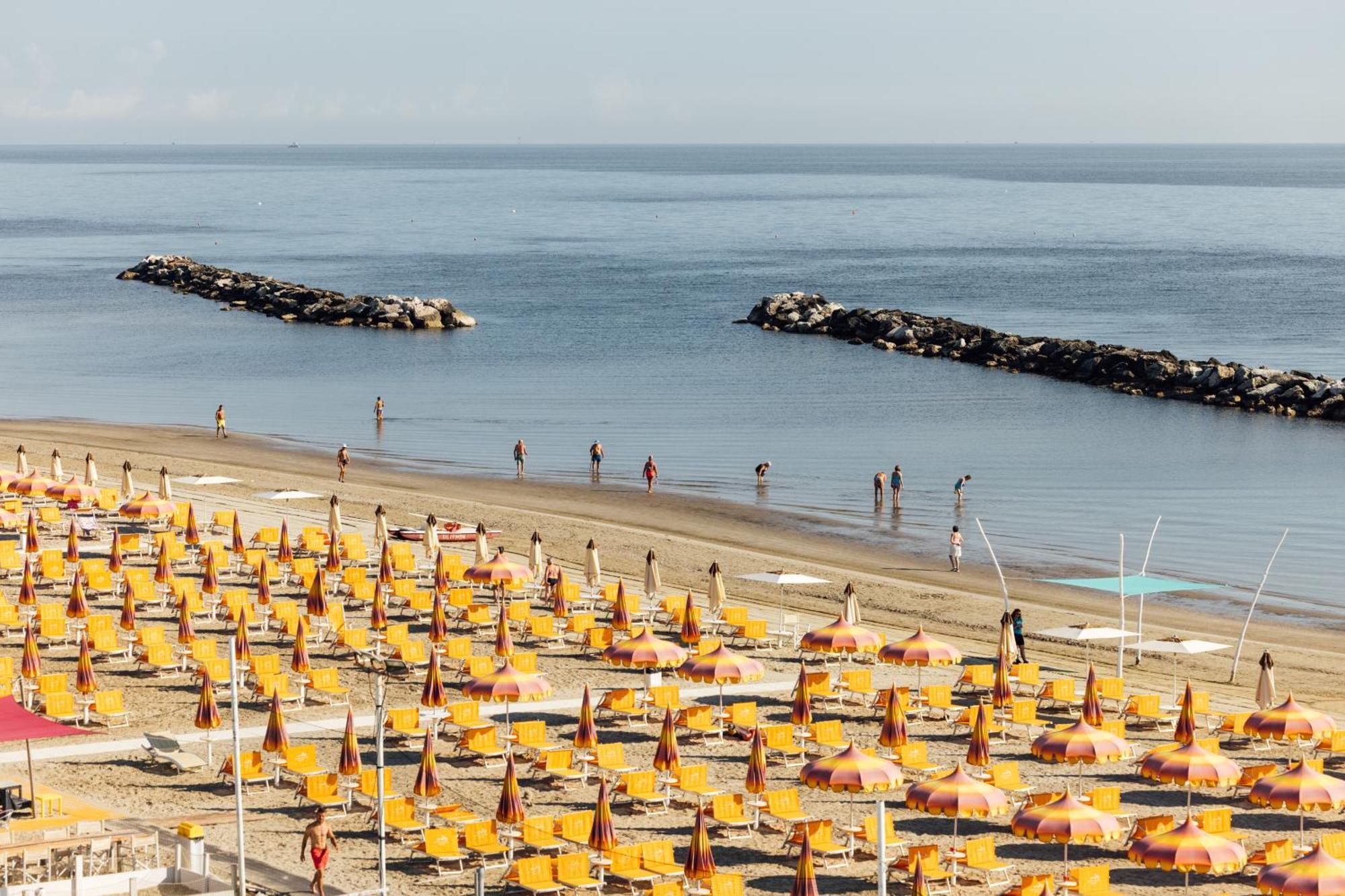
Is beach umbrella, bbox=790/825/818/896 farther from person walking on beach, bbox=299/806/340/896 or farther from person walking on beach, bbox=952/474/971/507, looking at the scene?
person walking on beach, bbox=952/474/971/507

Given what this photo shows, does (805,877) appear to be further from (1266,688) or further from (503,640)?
(1266,688)

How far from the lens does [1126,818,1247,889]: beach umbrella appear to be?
19.4 metres

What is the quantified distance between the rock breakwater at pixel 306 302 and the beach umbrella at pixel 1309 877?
85.9 meters

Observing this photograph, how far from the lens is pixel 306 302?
109 m

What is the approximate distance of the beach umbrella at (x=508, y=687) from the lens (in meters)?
25.7

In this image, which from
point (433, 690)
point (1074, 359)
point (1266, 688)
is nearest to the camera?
point (433, 690)

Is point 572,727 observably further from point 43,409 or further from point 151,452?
point 43,409

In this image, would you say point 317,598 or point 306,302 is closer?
point 317,598

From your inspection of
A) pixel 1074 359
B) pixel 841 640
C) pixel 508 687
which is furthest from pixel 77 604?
pixel 1074 359

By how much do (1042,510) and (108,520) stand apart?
2471cm

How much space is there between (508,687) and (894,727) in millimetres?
5385

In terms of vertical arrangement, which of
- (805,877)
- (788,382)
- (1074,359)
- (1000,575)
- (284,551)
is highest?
(1074,359)

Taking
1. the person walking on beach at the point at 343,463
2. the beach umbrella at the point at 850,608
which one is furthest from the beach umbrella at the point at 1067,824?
the person walking on beach at the point at 343,463

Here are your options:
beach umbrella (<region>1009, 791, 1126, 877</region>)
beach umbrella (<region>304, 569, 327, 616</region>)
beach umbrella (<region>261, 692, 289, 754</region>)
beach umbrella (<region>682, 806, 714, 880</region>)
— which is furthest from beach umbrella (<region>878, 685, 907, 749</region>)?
beach umbrella (<region>304, 569, 327, 616</region>)
